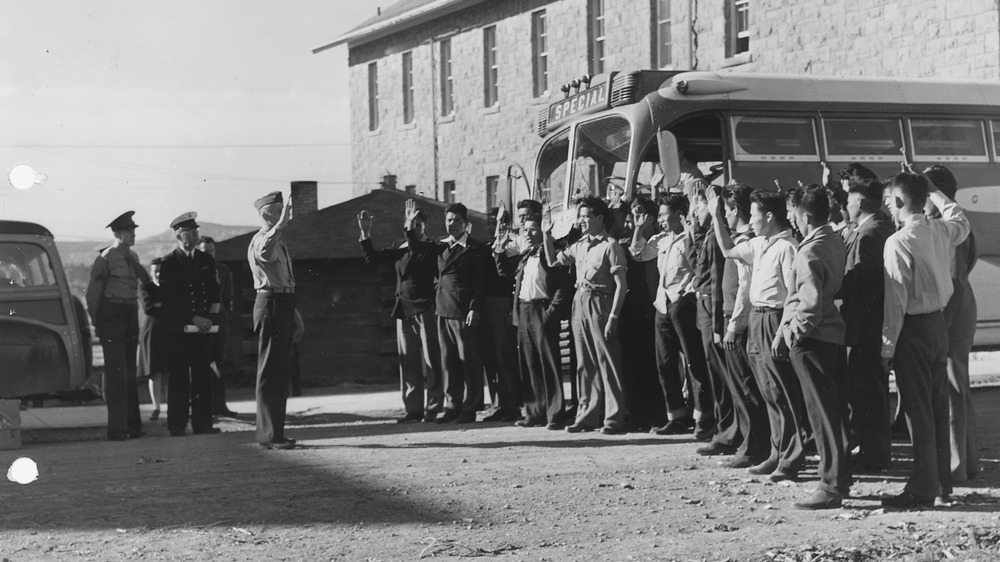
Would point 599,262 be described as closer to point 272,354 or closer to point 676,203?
point 676,203

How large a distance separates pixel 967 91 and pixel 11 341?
10.7 metres

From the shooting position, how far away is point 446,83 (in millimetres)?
35719

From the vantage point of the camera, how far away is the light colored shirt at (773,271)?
26.5ft

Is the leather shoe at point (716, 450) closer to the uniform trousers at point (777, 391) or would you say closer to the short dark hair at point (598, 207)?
the uniform trousers at point (777, 391)

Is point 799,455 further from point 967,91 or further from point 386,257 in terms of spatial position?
point 967,91

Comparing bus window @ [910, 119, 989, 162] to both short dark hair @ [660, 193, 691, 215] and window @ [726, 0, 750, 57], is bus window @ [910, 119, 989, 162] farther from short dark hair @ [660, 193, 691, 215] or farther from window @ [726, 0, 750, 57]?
window @ [726, 0, 750, 57]

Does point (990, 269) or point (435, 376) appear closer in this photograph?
point (435, 376)

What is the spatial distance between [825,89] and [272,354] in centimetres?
697

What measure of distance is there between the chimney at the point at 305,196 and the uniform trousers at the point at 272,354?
1779 centimetres

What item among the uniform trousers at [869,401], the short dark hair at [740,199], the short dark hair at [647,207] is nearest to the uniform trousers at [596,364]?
the short dark hair at [647,207]

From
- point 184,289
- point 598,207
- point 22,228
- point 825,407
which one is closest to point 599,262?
point 598,207

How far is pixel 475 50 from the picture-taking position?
34094 millimetres

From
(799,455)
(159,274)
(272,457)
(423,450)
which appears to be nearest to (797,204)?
(799,455)

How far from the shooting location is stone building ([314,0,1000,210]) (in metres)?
21.9
